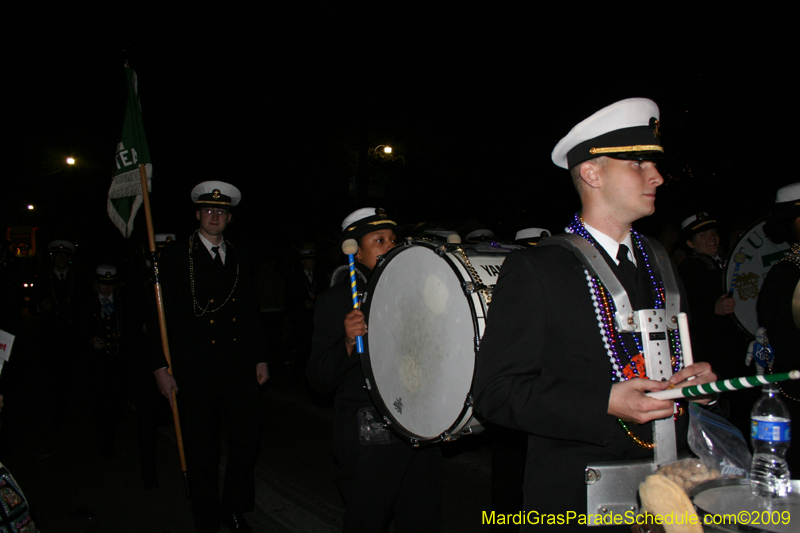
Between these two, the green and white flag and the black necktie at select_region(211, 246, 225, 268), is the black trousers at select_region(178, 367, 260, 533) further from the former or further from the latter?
the green and white flag

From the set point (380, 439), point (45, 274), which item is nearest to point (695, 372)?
point (380, 439)

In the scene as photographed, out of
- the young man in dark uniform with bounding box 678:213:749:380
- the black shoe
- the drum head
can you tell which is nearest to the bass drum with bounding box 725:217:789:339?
the young man in dark uniform with bounding box 678:213:749:380

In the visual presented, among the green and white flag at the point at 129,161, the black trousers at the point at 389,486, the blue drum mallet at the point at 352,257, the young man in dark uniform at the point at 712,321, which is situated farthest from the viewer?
the young man in dark uniform at the point at 712,321

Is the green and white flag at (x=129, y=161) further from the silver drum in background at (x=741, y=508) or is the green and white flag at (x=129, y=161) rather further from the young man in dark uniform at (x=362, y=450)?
the silver drum in background at (x=741, y=508)

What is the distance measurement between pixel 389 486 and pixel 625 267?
1.71m

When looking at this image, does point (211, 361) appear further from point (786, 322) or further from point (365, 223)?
point (786, 322)

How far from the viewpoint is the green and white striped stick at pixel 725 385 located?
4.19 ft

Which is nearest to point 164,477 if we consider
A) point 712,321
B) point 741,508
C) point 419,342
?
point 419,342

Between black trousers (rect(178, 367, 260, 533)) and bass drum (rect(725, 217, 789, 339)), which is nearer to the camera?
black trousers (rect(178, 367, 260, 533))

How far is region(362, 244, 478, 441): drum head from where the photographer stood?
98.0 inches

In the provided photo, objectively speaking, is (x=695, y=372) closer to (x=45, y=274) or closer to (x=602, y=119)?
(x=602, y=119)

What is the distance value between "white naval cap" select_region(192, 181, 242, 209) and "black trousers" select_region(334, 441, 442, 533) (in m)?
2.25

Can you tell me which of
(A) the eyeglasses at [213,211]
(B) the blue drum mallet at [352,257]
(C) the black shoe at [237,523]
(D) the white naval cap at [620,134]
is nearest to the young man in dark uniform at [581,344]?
(D) the white naval cap at [620,134]

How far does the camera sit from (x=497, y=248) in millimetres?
2918
